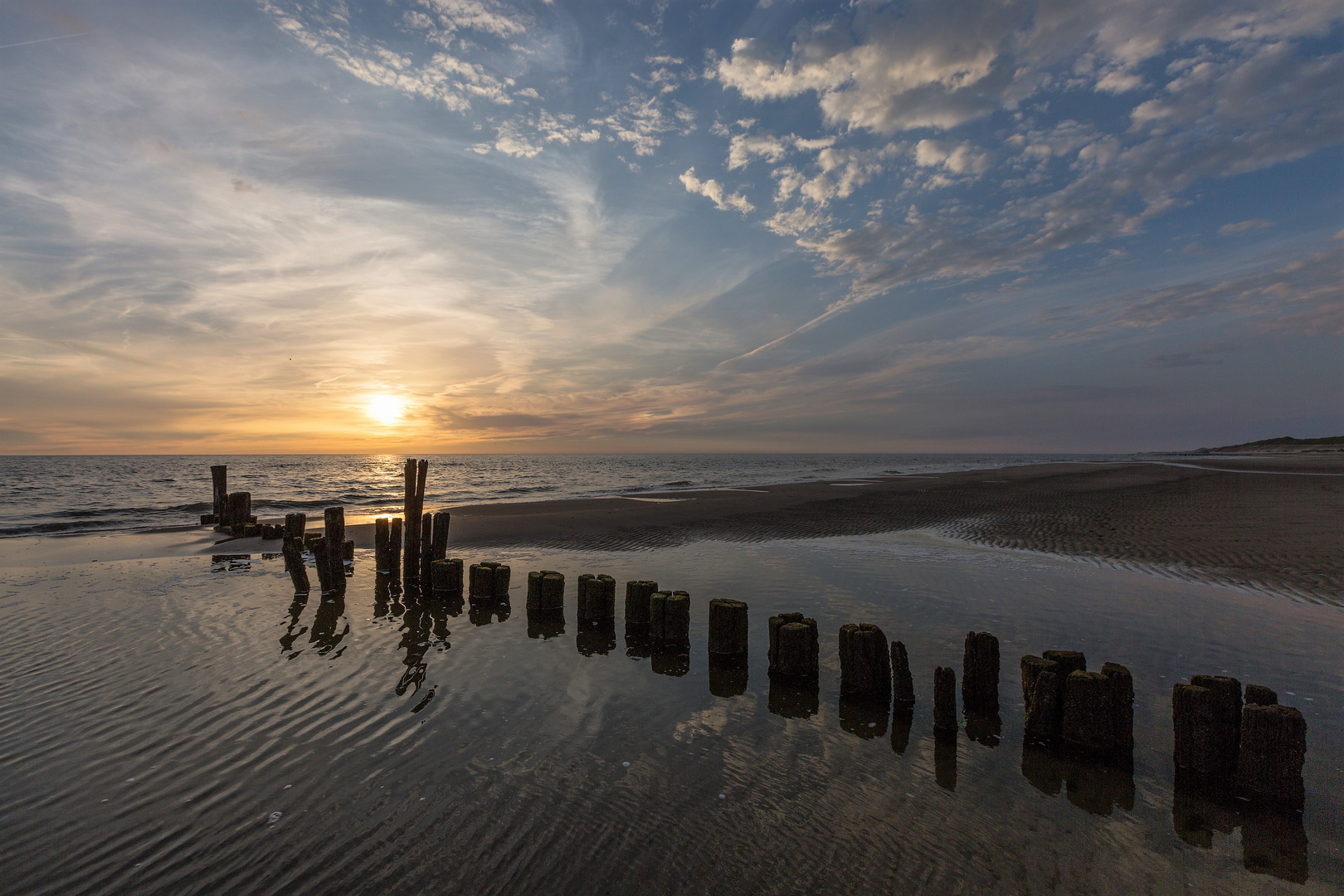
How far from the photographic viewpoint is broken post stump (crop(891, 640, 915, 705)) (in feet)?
21.2

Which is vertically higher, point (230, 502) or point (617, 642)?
point (230, 502)

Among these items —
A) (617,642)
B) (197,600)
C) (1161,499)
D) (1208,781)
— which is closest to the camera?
(1208,781)

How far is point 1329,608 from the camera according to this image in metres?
10.3

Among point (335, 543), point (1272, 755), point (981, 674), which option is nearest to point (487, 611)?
Result: point (335, 543)

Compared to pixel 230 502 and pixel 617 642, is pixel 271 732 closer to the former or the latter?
pixel 617 642

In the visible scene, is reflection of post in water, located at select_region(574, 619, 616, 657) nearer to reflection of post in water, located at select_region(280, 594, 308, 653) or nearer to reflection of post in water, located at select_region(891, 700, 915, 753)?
reflection of post in water, located at select_region(891, 700, 915, 753)

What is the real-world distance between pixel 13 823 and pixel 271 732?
6.00ft

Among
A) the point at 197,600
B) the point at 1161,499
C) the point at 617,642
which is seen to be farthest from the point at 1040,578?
the point at 1161,499

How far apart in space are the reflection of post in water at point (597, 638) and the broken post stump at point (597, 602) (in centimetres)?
8

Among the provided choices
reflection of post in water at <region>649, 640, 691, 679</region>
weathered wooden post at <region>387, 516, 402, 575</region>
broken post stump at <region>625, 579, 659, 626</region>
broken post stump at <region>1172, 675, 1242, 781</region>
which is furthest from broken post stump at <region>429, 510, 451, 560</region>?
broken post stump at <region>1172, 675, 1242, 781</region>

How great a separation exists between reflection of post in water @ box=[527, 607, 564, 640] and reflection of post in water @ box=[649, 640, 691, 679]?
1.91m

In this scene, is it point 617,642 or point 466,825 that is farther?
point 617,642

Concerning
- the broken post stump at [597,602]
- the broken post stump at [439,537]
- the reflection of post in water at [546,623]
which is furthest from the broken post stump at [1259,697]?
the broken post stump at [439,537]

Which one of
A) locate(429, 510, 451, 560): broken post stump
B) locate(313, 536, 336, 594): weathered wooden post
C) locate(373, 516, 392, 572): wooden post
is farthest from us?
locate(373, 516, 392, 572): wooden post
